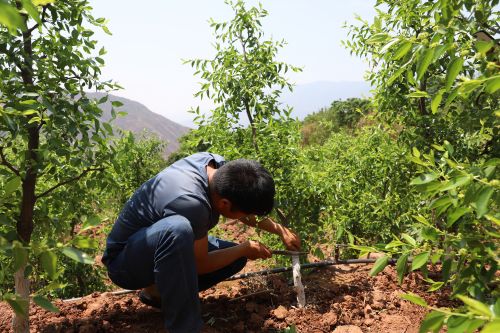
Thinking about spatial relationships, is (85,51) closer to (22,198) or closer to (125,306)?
(22,198)

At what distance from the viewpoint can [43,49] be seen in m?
2.45

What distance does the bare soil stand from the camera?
246cm

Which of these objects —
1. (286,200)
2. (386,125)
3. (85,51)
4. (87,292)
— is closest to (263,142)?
(286,200)

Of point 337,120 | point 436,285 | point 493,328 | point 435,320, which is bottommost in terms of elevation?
point 436,285

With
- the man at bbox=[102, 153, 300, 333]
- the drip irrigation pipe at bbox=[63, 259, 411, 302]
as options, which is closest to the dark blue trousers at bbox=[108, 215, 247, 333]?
the man at bbox=[102, 153, 300, 333]

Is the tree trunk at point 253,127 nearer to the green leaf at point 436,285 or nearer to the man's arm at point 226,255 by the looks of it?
the man's arm at point 226,255

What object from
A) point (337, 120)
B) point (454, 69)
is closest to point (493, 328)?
point (454, 69)

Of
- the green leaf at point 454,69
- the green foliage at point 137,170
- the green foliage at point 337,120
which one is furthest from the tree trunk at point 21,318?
the green foliage at point 337,120

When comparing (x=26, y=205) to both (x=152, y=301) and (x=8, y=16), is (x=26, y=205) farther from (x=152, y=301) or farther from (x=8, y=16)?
(x=8, y=16)

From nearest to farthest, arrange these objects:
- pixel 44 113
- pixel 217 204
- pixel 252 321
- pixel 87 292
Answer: pixel 44 113, pixel 217 204, pixel 252 321, pixel 87 292

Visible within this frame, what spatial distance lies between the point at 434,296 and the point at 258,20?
2.36m

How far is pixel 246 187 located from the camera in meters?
2.17

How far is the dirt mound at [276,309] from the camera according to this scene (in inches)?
97.1

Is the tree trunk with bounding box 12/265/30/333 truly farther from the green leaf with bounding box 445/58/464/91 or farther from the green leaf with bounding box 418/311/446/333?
the green leaf with bounding box 445/58/464/91
